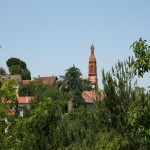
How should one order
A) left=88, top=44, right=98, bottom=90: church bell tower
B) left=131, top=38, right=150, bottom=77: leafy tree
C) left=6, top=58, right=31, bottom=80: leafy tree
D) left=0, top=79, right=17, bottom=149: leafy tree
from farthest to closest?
left=88, top=44, right=98, bottom=90: church bell tower, left=6, top=58, right=31, bottom=80: leafy tree, left=0, top=79, right=17, bottom=149: leafy tree, left=131, top=38, right=150, bottom=77: leafy tree

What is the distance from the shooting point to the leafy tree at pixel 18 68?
111562 mm

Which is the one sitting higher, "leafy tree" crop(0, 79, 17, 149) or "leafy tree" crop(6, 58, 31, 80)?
"leafy tree" crop(6, 58, 31, 80)

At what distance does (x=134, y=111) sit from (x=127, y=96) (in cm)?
1140

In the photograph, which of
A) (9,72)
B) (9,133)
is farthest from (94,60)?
(9,133)

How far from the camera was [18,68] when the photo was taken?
111562 mm

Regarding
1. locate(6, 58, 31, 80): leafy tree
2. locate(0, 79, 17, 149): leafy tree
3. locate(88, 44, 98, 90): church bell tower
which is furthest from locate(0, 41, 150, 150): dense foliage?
locate(88, 44, 98, 90): church bell tower

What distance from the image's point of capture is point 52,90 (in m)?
49.8

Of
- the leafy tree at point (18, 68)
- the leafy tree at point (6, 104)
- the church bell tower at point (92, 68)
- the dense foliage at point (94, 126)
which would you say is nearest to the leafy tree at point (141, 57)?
the dense foliage at point (94, 126)

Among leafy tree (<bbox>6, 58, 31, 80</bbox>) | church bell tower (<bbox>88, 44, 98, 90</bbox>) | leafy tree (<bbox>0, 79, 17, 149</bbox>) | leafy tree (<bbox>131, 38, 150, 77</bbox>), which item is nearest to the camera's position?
leafy tree (<bbox>131, 38, 150, 77</bbox>)

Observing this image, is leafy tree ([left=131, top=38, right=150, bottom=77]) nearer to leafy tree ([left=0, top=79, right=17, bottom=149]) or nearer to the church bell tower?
leafy tree ([left=0, top=79, right=17, bottom=149])

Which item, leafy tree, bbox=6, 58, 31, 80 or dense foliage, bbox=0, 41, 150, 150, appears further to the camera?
leafy tree, bbox=6, 58, 31, 80

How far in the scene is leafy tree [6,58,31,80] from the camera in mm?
111562

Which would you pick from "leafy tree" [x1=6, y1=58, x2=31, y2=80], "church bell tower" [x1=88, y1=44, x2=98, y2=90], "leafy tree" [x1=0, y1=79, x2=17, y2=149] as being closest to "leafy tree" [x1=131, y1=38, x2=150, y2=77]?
"leafy tree" [x1=0, y1=79, x2=17, y2=149]

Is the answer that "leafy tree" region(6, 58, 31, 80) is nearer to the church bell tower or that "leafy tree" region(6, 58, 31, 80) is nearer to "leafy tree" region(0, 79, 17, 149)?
the church bell tower
